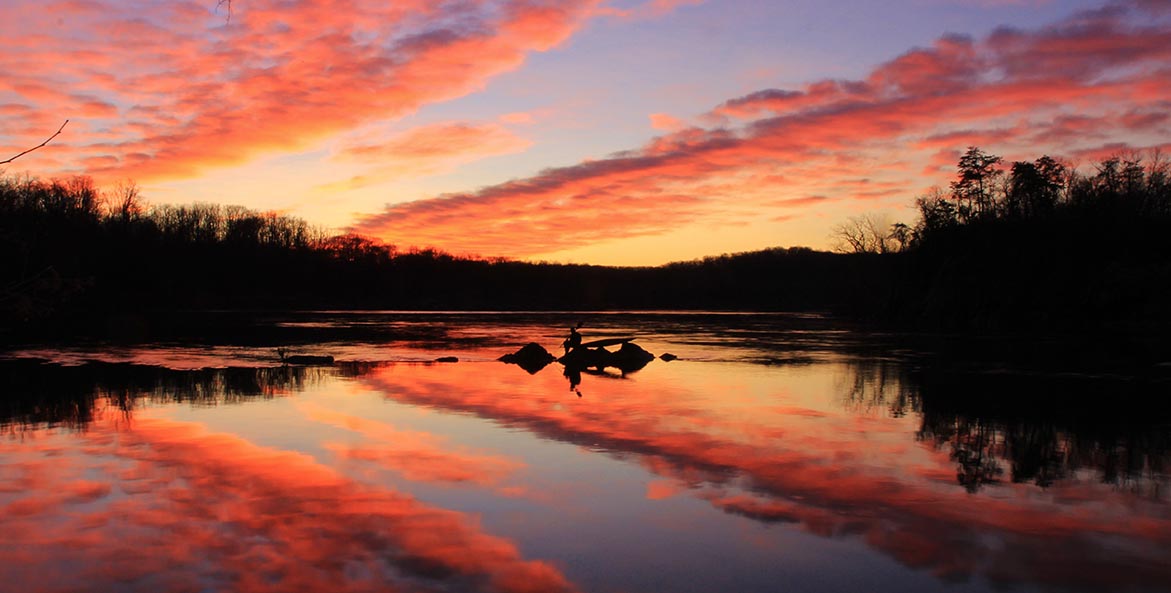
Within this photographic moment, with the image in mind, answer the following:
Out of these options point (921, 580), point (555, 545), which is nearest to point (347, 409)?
point (555, 545)

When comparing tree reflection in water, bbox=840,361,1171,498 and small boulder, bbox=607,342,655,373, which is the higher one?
small boulder, bbox=607,342,655,373

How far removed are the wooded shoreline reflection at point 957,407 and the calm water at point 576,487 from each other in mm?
109

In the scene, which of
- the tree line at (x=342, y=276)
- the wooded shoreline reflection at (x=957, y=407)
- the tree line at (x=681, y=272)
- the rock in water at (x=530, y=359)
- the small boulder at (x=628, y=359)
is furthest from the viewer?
the tree line at (x=342, y=276)

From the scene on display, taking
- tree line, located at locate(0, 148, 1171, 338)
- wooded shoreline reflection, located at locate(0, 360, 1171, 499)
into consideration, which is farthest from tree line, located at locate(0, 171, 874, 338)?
wooded shoreline reflection, located at locate(0, 360, 1171, 499)

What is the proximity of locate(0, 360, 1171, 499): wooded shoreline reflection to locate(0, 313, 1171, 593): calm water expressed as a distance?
109 mm

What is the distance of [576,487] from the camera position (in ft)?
38.2

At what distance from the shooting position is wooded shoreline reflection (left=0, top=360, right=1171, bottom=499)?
13.4m

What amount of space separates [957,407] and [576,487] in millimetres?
11919

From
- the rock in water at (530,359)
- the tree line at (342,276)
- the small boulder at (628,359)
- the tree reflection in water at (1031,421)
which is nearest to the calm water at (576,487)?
the tree reflection in water at (1031,421)

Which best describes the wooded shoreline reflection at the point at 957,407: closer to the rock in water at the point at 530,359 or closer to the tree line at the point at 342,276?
the rock in water at the point at 530,359

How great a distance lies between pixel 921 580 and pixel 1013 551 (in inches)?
61.7

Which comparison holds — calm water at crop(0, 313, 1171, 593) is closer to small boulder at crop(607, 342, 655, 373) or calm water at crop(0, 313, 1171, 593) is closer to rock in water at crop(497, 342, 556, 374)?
rock in water at crop(497, 342, 556, 374)

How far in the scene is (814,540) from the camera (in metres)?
9.17

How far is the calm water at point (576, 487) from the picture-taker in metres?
8.16
